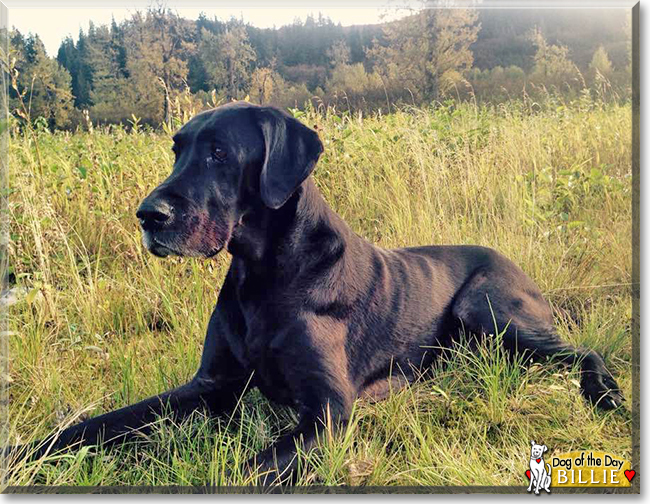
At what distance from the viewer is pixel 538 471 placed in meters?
2.25

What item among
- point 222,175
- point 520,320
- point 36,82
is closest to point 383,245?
point 520,320

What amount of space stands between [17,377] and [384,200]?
5.81ft

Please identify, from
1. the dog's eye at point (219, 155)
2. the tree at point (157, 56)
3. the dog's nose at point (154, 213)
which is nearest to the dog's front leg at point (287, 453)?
the dog's nose at point (154, 213)

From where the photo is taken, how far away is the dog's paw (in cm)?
254

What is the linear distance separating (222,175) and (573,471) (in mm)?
1546

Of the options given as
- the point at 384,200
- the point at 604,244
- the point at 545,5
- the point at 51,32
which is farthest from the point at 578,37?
the point at 51,32

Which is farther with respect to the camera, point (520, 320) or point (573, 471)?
point (520, 320)

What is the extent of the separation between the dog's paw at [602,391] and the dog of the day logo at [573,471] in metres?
0.25

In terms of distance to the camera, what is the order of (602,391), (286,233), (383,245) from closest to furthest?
(286,233) → (602,391) → (383,245)

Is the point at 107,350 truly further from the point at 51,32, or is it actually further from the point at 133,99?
the point at 51,32

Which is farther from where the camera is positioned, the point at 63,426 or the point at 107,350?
the point at 107,350

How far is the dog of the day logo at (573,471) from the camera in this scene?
2248 millimetres

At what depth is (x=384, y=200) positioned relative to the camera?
3238mm

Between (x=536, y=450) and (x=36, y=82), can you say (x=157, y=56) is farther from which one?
(x=536, y=450)
